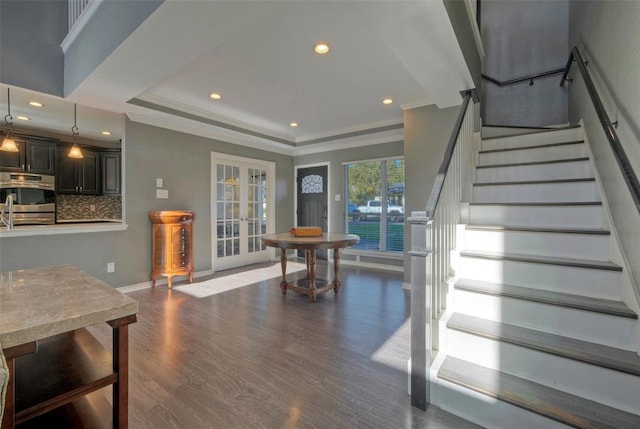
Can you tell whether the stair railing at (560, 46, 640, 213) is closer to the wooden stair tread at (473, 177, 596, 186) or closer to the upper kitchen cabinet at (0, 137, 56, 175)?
the wooden stair tread at (473, 177, 596, 186)

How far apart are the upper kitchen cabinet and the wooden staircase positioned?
6.46 m

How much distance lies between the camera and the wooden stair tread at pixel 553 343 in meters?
1.36

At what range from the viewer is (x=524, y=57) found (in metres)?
4.04

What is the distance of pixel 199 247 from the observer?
15.5 feet

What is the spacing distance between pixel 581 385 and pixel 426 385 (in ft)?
2.42

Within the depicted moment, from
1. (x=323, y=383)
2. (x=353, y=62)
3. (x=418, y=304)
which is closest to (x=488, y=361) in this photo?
(x=418, y=304)

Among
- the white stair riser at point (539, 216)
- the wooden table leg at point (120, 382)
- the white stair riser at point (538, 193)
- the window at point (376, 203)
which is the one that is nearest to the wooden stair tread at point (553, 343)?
the white stair riser at point (539, 216)

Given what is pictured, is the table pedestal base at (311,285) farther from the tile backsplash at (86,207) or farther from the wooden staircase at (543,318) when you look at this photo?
the tile backsplash at (86,207)

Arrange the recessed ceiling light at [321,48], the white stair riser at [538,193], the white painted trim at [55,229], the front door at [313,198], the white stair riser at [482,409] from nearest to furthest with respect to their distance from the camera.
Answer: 1. the white stair riser at [482,409]
2. the white stair riser at [538,193]
3. the recessed ceiling light at [321,48]
4. the white painted trim at [55,229]
5. the front door at [313,198]

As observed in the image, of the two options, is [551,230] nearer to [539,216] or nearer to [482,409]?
[539,216]

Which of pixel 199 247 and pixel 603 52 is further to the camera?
pixel 199 247

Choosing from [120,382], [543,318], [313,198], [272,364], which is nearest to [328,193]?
[313,198]

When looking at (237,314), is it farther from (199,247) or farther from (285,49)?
(285,49)

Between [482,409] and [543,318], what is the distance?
66cm
